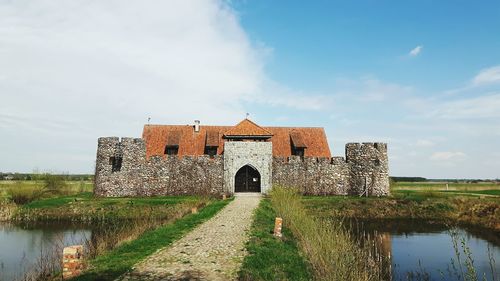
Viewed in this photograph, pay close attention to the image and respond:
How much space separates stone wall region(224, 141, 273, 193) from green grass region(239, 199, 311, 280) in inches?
719

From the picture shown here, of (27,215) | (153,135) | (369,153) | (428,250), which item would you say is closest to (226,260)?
(428,250)

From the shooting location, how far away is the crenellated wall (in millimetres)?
31422

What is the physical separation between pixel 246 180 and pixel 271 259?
79.0ft

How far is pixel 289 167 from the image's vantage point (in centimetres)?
3234

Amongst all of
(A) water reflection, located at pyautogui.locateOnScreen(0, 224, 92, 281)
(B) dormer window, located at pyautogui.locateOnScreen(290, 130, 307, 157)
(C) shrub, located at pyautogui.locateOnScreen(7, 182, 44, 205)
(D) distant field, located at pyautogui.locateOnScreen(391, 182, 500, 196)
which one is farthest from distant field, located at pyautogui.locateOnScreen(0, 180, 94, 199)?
(D) distant field, located at pyautogui.locateOnScreen(391, 182, 500, 196)

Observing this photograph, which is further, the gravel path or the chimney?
the chimney

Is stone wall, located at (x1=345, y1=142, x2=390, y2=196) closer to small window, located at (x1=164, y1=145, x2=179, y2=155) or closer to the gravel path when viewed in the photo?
small window, located at (x1=164, y1=145, x2=179, y2=155)

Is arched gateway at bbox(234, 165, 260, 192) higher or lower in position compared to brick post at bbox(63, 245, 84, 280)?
higher

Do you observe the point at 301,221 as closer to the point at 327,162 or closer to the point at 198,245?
the point at 198,245

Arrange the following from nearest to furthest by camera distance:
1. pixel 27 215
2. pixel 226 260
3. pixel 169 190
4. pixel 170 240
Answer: pixel 226 260
pixel 170 240
pixel 27 215
pixel 169 190

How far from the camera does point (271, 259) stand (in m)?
9.49

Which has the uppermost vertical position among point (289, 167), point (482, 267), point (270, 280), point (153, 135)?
point (153, 135)

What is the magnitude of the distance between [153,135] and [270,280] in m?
29.7

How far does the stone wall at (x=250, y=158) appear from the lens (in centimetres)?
3203
